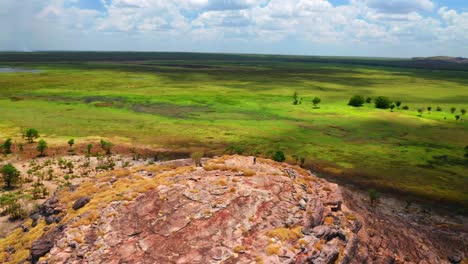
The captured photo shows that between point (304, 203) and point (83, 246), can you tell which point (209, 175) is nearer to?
point (304, 203)

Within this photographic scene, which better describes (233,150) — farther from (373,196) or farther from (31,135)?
(31,135)

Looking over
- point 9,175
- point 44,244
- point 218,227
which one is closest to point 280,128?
point 9,175

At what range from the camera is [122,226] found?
74.2 feet

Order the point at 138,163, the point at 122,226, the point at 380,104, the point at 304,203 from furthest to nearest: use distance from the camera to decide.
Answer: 1. the point at 380,104
2. the point at 138,163
3. the point at 304,203
4. the point at 122,226

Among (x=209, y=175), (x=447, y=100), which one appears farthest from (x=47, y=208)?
(x=447, y=100)

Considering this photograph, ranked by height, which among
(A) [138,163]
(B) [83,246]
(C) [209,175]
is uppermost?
(C) [209,175]

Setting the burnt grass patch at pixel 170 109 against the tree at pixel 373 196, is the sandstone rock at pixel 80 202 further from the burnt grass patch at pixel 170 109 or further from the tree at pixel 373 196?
the burnt grass patch at pixel 170 109

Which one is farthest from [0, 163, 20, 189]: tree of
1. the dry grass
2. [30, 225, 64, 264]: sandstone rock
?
the dry grass

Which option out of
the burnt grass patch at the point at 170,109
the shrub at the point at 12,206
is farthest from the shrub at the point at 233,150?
the burnt grass patch at the point at 170,109

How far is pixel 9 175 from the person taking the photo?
4053 centimetres

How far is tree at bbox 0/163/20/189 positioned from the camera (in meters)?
39.8

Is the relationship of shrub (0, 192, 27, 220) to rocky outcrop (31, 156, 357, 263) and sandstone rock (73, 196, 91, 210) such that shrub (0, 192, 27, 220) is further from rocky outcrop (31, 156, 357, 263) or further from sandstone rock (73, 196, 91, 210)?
rocky outcrop (31, 156, 357, 263)

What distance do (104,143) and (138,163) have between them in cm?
1051

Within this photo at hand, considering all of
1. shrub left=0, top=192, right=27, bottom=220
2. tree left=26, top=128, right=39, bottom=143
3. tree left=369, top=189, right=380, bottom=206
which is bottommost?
tree left=369, top=189, right=380, bottom=206
